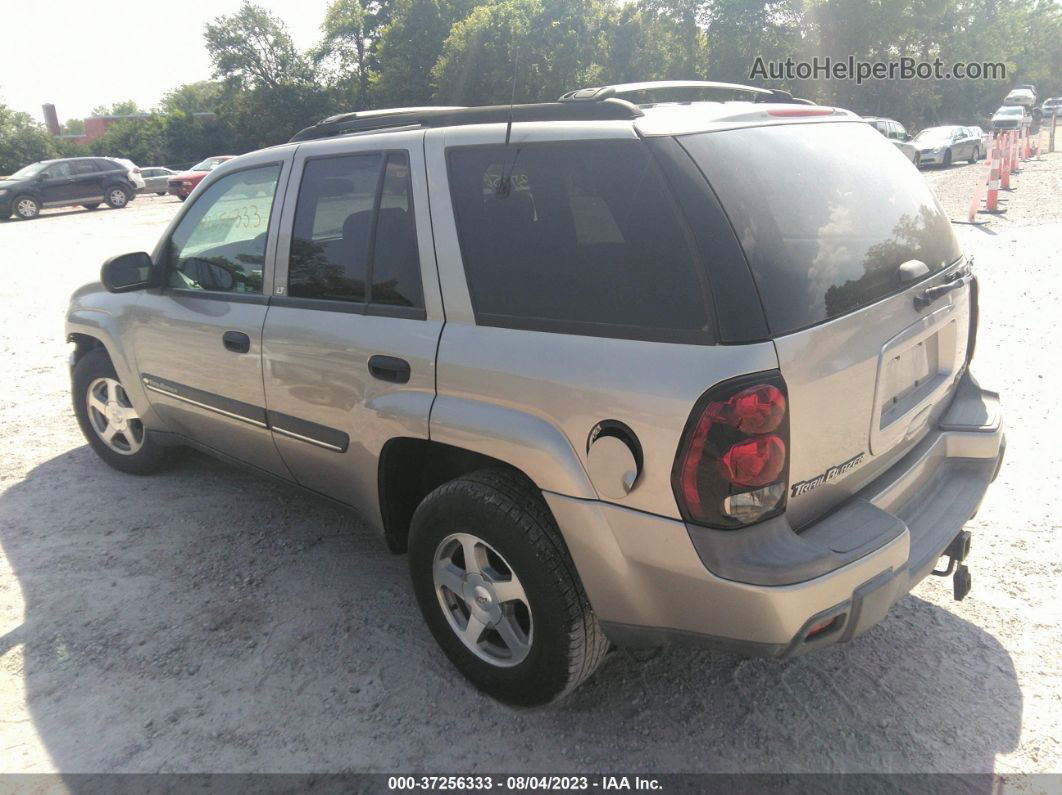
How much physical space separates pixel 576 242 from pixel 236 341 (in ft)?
5.86

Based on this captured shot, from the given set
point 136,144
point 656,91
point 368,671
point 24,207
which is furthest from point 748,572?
point 136,144

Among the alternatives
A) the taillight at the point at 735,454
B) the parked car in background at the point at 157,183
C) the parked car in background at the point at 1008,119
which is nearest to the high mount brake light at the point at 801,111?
the taillight at the point at 735,454

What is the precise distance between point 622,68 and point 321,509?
38.5 metres

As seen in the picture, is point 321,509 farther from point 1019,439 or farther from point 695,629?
point 1019,439

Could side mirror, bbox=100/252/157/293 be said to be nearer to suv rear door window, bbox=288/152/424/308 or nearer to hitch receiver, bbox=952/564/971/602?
suv rear door window, bbox=288/152/424/308

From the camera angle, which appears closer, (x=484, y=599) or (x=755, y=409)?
(x=755, y=409)

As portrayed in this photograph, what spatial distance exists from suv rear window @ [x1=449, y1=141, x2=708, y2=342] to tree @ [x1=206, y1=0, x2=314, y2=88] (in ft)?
186

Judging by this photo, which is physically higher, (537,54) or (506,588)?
(537,54)

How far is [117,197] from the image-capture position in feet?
85.0

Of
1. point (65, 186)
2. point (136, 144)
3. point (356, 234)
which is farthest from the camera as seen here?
point (136, 144)

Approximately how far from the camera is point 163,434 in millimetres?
4207

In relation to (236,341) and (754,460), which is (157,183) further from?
(754,460)

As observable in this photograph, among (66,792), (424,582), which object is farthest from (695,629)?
(66,792)

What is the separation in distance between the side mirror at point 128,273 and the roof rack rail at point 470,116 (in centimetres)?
107
